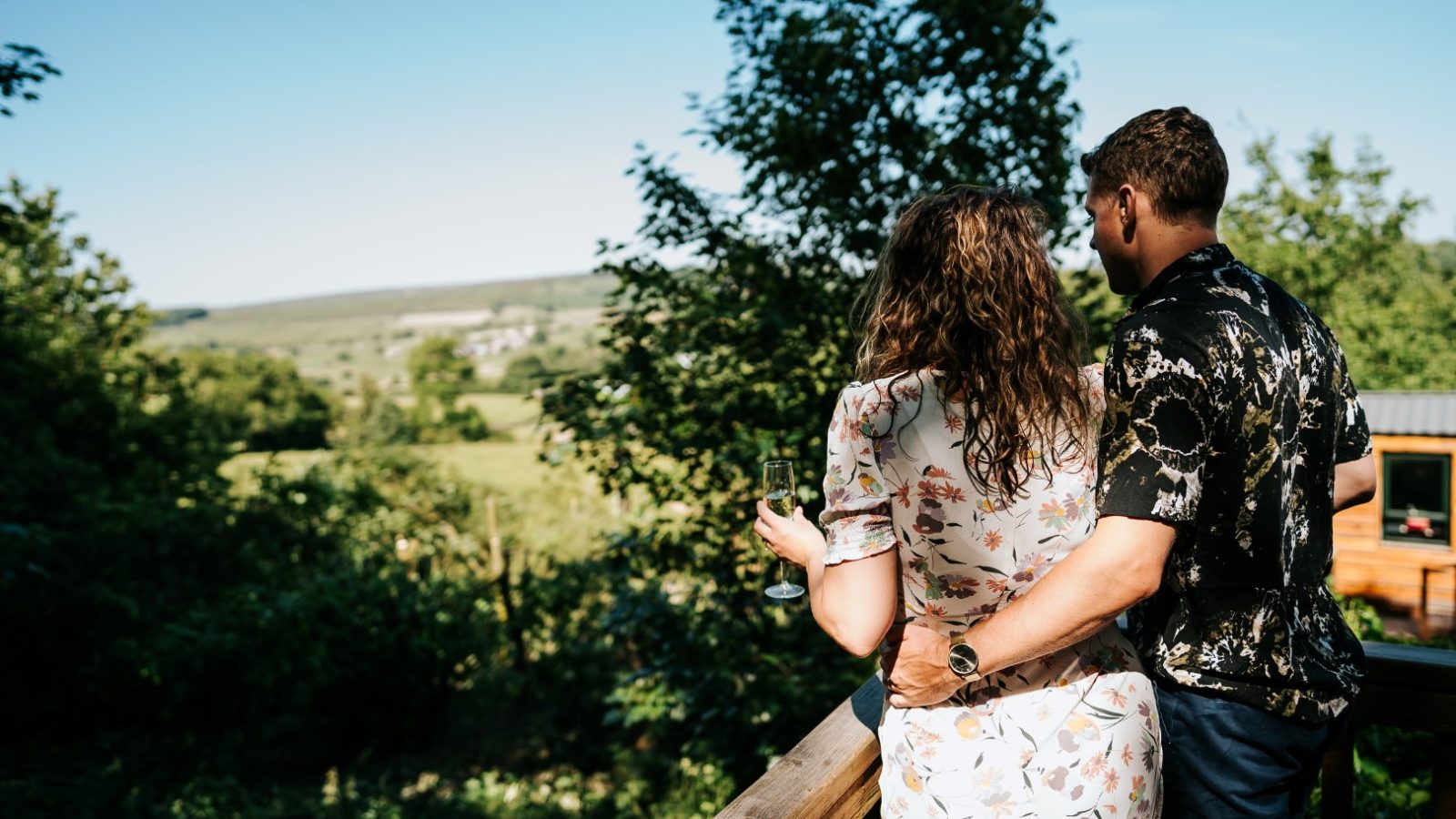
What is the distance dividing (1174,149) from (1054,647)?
78 cm

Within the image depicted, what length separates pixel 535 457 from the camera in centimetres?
452

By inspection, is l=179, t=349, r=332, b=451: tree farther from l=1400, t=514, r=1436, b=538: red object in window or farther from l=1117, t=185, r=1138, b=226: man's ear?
l=1400, t=514, r=1436, b=538: red object in window

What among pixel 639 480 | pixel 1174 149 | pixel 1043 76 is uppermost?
pixel 1043 76

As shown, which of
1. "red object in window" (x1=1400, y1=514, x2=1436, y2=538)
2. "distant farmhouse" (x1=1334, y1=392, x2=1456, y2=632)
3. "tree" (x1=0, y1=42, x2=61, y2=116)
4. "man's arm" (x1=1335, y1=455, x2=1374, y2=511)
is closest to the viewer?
"man's arm" (x1=1335, y1=455, x2=1374, y2=511)

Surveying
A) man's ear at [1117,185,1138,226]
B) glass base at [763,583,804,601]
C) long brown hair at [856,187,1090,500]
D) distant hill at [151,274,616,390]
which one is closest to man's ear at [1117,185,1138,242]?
man's ear at [1117,185,1138,226]

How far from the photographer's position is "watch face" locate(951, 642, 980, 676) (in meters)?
1.19

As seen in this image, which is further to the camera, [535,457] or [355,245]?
[355,245]

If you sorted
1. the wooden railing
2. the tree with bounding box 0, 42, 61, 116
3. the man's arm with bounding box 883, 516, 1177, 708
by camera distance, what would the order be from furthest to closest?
the tree with bounding box 0, 42, 61, 116 → the wooden railing → the man's arm with bounding box 883, 516, 1177, 708

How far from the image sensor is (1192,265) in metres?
1.33

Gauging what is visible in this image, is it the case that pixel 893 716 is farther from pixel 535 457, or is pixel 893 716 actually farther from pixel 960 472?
pixel 535 457

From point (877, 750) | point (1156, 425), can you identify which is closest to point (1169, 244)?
point (1156, 425)


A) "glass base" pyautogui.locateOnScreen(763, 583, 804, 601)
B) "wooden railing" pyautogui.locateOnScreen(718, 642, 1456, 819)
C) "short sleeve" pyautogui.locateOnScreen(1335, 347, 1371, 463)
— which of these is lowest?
"wooden railing" pyautogui.locateOnScreen(718, 642, 1456, 819)

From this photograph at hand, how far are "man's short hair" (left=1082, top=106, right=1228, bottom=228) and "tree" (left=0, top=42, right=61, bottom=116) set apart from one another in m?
5.23

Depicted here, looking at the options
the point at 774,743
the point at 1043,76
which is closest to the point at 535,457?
the point at 774,743
